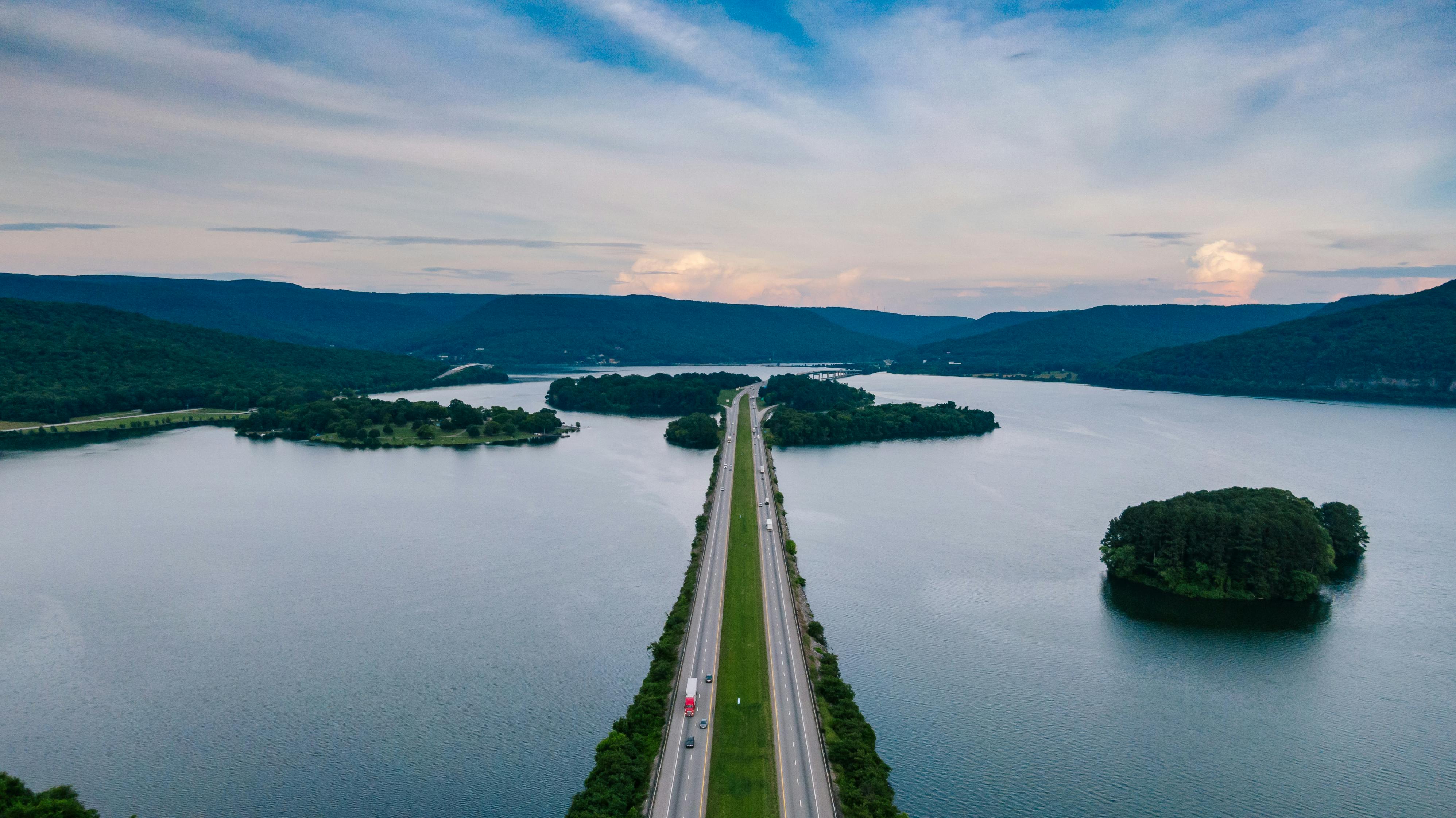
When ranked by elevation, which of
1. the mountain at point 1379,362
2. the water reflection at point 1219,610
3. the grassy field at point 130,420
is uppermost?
the mountain at point 1379,362

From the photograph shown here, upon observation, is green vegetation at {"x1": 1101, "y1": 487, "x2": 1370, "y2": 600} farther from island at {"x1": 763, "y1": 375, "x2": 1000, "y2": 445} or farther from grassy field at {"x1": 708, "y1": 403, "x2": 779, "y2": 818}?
island at {"x1": 763, "y1": 375, "x2": 1000, "y2": 445}

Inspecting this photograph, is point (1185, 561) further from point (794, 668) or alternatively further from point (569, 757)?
point (569, 757)

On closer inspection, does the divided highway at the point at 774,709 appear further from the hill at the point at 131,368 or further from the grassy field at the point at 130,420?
the hill at the point at 131,368

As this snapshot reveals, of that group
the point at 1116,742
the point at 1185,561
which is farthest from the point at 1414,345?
the point at 1116,742

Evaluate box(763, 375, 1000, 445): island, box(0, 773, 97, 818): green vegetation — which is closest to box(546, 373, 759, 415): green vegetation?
box(763, 375, 1000, 445): island

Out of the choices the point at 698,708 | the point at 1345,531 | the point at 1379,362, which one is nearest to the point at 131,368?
the point at 698,708

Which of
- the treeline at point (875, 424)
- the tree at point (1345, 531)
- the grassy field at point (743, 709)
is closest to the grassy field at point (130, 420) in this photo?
the treeline at point (875, 424)
